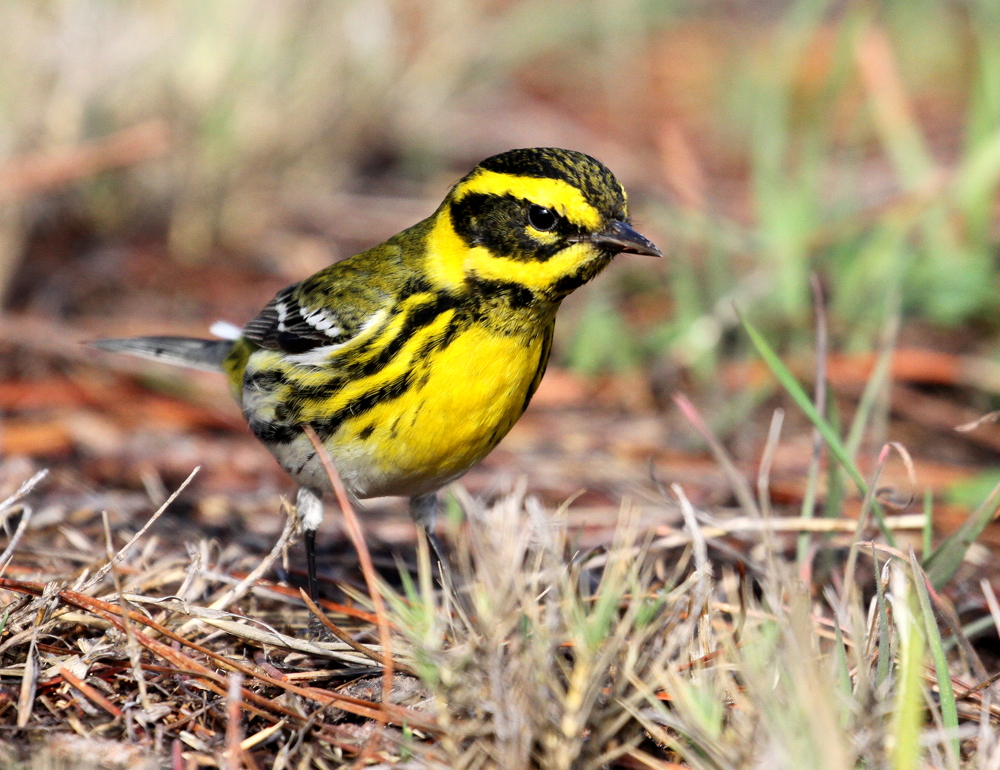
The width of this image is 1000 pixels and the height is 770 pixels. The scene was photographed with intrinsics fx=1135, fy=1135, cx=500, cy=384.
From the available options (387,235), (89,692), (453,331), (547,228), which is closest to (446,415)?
(453,331)

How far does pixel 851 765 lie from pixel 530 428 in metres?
3.19

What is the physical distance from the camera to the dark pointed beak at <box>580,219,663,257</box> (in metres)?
3.14

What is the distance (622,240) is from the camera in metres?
3.14

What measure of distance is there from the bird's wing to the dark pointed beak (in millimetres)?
682

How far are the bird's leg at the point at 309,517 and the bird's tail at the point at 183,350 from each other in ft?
3.14

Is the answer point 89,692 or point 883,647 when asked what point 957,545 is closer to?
point 883,647

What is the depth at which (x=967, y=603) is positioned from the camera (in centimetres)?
341

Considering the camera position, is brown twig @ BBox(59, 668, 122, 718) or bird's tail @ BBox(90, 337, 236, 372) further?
bird's tail @ BBox(90, 337, 236, 372)

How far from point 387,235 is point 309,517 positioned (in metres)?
3.17

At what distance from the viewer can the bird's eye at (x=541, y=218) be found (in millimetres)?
3199

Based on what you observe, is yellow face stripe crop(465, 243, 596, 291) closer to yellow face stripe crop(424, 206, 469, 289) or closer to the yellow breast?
yellow face stripe crop(424, 206, 469, 289)

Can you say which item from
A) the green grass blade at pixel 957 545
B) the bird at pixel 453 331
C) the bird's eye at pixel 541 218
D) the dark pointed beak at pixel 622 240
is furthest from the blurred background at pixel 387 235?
the bird's eye at pixel 541 218

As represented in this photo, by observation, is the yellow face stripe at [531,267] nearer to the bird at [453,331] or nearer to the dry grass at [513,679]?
the bird at [453,331]

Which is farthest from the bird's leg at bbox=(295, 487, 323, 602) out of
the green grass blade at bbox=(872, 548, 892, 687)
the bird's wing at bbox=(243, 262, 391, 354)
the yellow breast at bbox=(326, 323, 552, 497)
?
the green grass blade at bbox=(872, 548, 892, 687)
